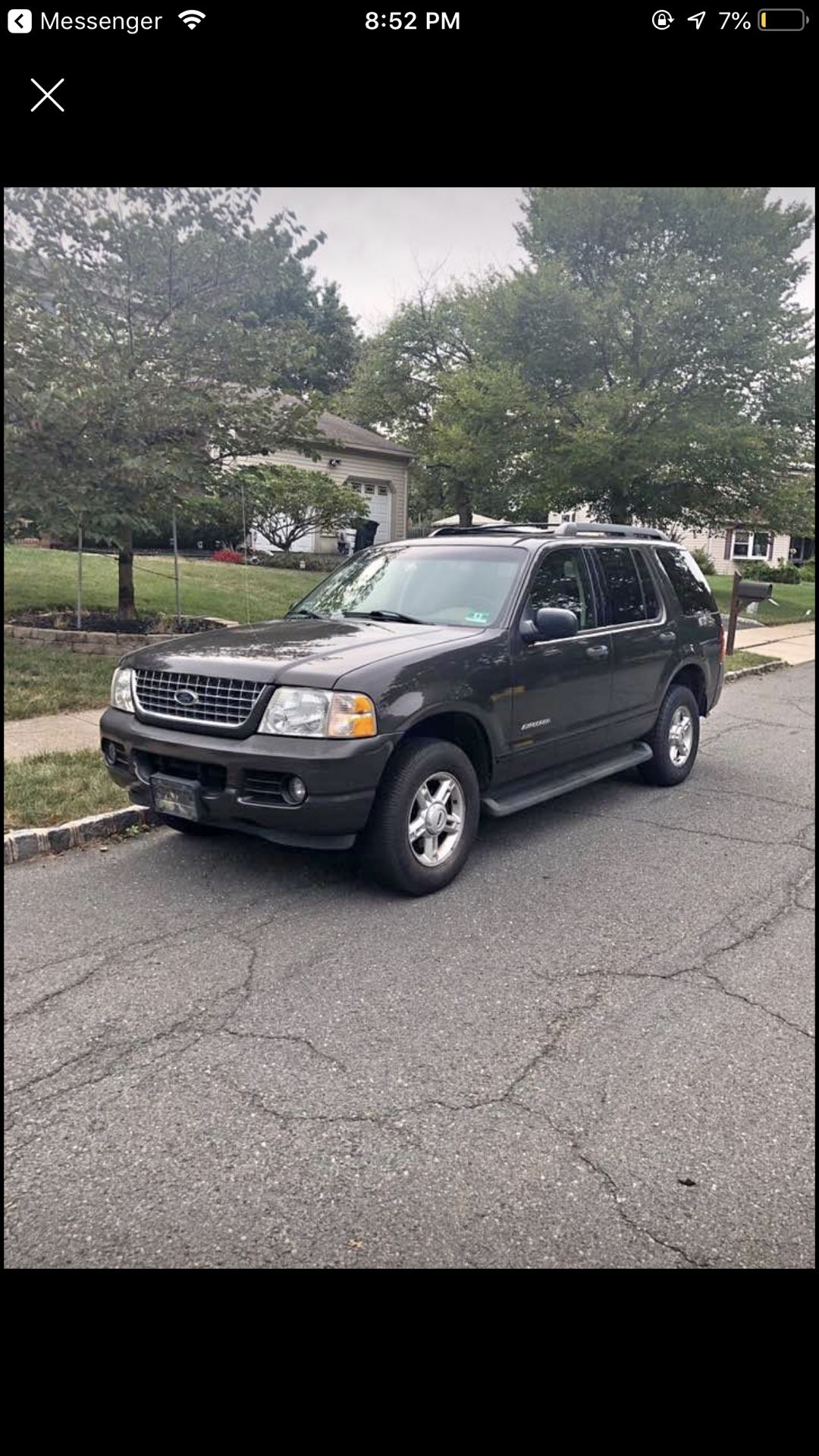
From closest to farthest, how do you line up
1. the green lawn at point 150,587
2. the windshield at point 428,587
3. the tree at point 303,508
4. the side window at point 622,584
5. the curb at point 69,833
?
the curb at point 69,833 → the windshield at point 428,587 → the side window at point 622,584 → the green lawn at point 150,587 → the tree at point 303,508

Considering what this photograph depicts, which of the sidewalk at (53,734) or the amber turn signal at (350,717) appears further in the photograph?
the sidewalk at (53,734)

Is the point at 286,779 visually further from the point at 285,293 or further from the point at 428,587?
the point at 285,293

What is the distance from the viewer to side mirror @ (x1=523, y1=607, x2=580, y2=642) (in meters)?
4.91

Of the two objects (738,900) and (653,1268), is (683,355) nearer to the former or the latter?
(738,900)

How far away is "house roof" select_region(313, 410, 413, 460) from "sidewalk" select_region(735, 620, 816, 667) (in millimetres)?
12042

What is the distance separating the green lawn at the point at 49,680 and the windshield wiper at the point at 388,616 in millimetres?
3585

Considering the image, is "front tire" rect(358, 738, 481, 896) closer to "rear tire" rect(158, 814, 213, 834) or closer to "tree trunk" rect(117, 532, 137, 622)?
"rear tire" rect(158, 814, 213, 834)

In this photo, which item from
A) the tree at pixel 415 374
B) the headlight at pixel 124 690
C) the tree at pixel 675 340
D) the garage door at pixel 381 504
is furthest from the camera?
the tree at pixel 415 374

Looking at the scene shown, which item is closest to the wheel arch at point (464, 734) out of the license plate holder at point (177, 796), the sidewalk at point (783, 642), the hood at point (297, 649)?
the hood at point (297, 649)

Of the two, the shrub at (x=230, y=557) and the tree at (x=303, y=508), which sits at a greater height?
the tree at (x=303, y=508)

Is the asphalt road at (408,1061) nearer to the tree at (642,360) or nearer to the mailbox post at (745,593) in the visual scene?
the mailbox post at (745,593)

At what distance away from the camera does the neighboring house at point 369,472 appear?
24.7m

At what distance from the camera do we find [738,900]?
A: 4574 millimetres

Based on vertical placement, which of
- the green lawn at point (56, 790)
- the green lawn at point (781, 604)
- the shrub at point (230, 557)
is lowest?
the green lawn at point (56, 790)
